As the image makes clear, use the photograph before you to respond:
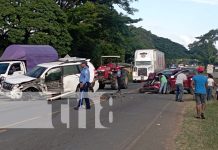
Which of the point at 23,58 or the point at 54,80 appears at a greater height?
the point at 23,58

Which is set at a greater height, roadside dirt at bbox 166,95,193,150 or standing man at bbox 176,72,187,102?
standing man at bbox 176,72,187,102

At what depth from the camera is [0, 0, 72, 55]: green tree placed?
48.2 m

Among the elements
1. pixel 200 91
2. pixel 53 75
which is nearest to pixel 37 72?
pixel 53 75

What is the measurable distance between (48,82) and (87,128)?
9961 mm

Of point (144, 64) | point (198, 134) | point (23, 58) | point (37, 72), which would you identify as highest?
point (23, 58)

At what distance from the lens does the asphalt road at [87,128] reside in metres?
11.4

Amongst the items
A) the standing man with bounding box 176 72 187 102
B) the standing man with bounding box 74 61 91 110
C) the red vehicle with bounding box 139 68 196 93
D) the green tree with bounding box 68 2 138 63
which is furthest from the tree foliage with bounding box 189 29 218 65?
the standing man with bounding box 74 61 91 110

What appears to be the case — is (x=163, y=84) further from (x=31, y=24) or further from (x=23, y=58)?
(x=31, y=24)

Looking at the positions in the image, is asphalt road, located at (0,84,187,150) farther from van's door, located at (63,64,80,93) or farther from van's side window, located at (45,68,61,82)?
van's door, located at (63,64,80,93)

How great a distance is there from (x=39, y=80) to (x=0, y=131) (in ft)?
33.9

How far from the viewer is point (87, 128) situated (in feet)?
46.5

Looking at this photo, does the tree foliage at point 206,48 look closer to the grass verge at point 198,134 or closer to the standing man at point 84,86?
the standing man at point 84,86

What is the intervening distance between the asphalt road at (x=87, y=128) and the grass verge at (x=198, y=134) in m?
0.30

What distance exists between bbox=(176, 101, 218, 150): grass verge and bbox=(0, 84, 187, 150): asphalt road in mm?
298
